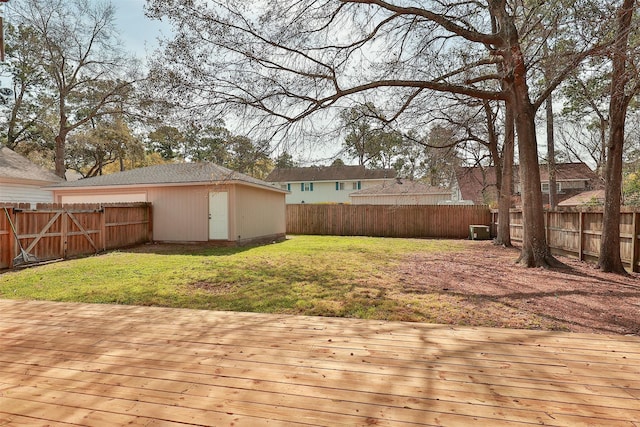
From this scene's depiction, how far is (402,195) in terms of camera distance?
22547mm

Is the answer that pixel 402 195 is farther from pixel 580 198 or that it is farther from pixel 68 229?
pixel 68 229

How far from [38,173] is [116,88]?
6160 millimetres

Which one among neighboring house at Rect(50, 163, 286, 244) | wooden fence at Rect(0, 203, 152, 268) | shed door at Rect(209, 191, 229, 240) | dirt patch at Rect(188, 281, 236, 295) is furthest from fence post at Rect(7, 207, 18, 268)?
shed door at Rect(209, 191, 229, 240)

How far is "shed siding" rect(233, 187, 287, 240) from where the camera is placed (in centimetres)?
1189

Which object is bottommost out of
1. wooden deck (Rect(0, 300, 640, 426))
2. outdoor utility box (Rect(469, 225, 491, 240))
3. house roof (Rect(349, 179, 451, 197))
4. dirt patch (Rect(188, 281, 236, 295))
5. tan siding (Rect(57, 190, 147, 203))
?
wooden deck (Rect(0, 300, 640, 426))

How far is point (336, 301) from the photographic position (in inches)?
175

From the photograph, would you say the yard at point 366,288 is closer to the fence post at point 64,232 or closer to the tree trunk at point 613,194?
the tree trunk at point 613,194

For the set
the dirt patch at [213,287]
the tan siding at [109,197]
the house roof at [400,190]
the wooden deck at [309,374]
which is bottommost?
the wooden deck at [309,374]

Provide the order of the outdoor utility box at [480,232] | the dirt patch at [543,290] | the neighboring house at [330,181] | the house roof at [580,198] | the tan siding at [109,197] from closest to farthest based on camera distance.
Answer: the dirt patch at [543,290] → the tan siding at [109,197] → the outdoor utility box at [480,232] → the house roof at [580,198] → the neighboring house at [330,181]

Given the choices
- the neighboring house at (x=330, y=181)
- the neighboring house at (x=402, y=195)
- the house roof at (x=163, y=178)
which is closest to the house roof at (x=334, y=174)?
the neighboring house at (x=330, y=181)

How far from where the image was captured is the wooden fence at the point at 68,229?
7262 millimetres

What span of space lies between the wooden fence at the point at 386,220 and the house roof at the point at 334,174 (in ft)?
28.2

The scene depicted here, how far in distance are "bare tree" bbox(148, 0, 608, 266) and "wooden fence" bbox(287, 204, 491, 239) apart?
919 centimetres

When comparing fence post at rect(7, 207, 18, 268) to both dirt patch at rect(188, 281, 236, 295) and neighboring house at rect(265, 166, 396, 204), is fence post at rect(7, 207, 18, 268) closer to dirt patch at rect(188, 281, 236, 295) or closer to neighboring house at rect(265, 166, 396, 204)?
dirt patch at rect(188, 281, 236, 295)
